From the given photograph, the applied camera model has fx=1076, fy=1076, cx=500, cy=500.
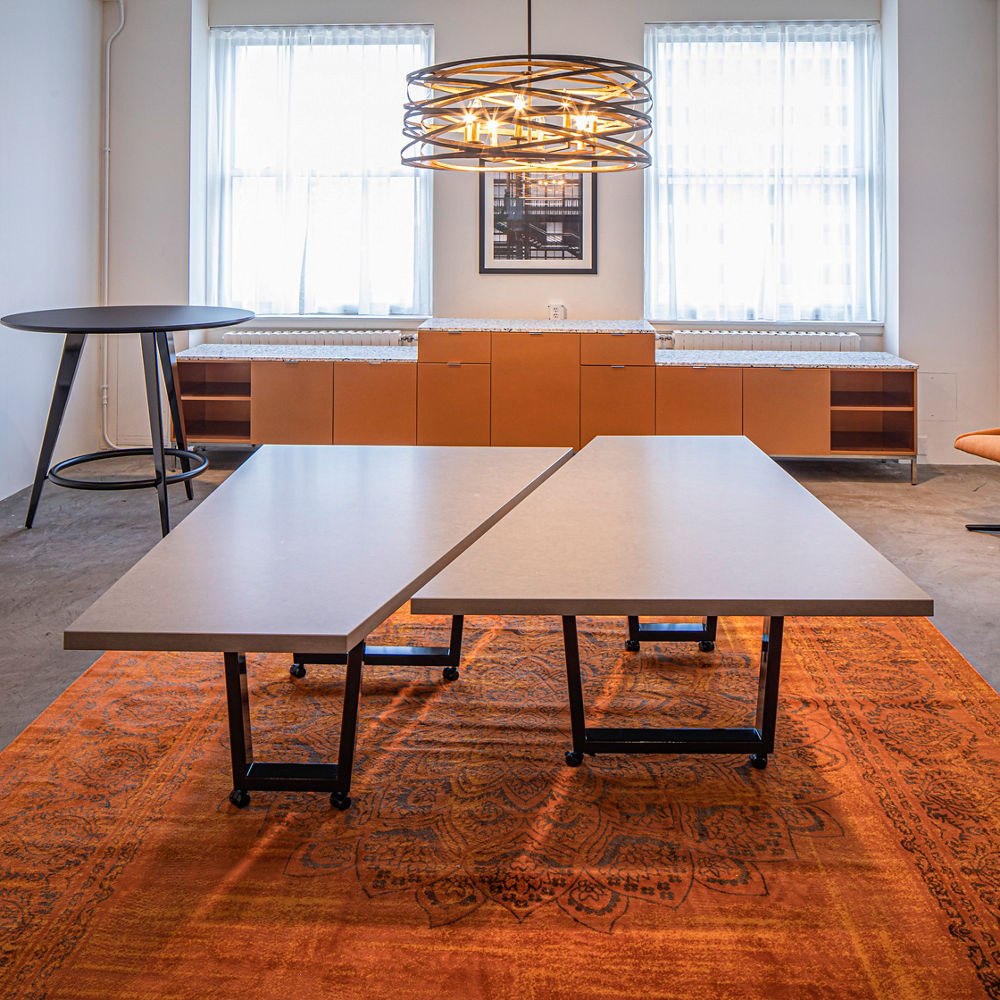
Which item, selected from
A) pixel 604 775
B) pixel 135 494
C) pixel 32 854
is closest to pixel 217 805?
pixel 32 854

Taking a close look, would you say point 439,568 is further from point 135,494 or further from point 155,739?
point 135,494

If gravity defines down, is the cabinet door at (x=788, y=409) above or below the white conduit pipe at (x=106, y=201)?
below

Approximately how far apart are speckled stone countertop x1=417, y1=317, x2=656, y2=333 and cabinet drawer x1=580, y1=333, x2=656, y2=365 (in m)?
0.03

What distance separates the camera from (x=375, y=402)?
633 cm

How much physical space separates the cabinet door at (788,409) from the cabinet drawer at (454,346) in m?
1.52

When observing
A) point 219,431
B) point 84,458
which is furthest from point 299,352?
point 84,458

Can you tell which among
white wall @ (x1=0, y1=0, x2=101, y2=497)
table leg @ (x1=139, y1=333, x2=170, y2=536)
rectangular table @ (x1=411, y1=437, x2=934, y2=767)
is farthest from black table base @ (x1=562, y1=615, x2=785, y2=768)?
white wall @ (x1=0, y1=0, x2=101, y2=497)

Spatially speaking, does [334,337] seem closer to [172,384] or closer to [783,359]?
[172,384]

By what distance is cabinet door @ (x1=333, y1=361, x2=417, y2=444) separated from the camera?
248 inches

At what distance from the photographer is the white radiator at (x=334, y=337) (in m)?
6.80

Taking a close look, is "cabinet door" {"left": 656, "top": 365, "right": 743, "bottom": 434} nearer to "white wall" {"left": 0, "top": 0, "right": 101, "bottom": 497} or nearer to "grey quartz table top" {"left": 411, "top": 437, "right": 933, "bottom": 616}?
"grey quartz table top" {"left": 411, "top": 437, "right": 933, "bottom": 616}

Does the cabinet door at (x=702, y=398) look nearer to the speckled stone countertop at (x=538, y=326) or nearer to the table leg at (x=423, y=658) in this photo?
the speckled stone countertop at (x=538, y=326)

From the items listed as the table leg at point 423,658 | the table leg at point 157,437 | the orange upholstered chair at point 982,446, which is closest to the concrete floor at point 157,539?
the orange upholstered chair at point 982,446

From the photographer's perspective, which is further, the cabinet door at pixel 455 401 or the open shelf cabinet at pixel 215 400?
the open shelf cabinet at pixel 215 400
